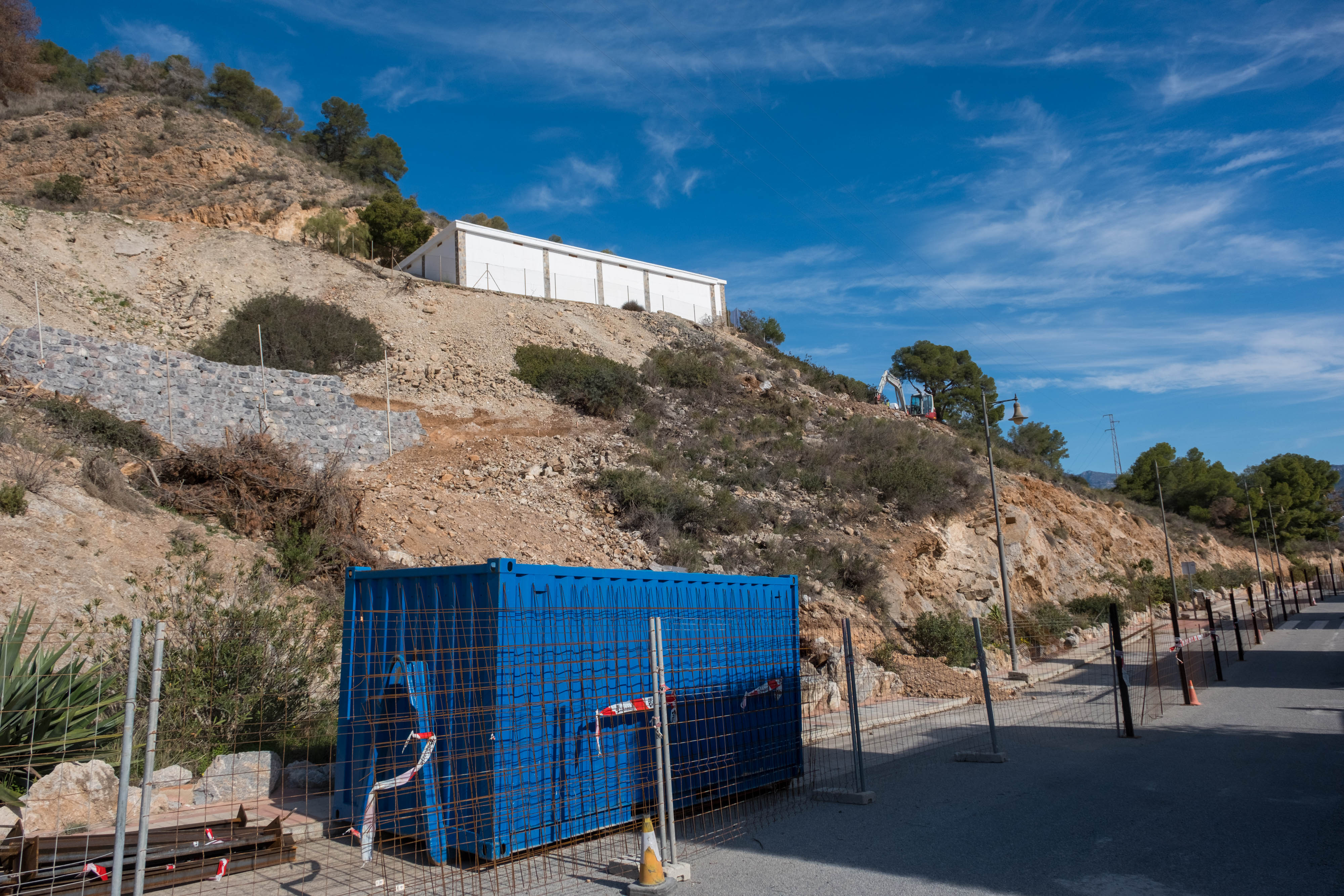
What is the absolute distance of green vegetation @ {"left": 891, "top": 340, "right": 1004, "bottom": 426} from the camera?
55250 mm

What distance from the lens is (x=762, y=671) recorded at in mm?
8852

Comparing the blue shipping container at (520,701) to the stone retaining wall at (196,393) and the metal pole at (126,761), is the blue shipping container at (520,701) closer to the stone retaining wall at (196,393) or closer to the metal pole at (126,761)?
the metal pole at (126,761)

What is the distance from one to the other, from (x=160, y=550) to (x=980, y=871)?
12.9 meters

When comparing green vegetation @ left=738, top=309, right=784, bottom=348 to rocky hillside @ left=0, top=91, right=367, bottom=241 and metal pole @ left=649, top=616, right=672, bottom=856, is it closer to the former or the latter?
rocky hillside @ left=0, top=91, right=367, bottom=241

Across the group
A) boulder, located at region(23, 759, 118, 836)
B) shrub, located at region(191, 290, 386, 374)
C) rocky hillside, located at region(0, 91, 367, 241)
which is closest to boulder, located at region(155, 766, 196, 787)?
boulder, located at region(23, 759, 118, 836)

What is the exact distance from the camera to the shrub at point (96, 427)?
15750 mm

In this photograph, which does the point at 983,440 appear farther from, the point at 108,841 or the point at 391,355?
the point at 108,841

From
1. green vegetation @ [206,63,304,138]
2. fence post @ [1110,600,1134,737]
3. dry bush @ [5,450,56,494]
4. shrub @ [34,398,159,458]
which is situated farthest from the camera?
green vegetation @ [206,63,304,138]

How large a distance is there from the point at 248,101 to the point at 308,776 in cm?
6167

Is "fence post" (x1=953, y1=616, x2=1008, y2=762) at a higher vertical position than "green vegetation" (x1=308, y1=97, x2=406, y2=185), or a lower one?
lower

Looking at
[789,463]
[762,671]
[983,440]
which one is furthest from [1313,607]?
[762,671]

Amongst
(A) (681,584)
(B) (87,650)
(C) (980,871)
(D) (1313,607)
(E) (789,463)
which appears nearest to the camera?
(C) (980,871)

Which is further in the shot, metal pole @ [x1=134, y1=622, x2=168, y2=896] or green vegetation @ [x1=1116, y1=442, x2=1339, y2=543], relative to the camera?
green vegetation @ [x1=1116, y1=442, x2=1339, y2=543]

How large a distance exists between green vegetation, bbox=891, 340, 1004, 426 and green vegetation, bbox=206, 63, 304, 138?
158ft
